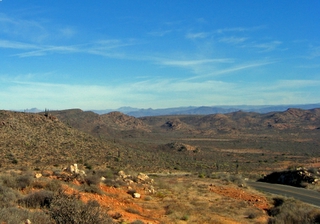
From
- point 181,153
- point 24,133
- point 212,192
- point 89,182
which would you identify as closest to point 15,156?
Answer: point 24,133

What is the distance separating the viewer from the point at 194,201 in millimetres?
20266

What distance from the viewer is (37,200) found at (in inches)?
492

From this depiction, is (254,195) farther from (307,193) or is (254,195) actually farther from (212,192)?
(307,193)

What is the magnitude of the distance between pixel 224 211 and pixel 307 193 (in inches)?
452

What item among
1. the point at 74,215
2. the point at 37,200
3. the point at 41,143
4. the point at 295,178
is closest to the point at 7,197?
the point at 37,200

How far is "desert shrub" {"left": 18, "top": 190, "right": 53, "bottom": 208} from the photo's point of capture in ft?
40.0

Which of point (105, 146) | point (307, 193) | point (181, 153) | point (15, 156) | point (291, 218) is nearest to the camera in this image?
point (291, 218)

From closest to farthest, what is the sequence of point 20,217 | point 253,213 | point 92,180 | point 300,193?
point 20,217 < point 253,213 < point 92,180 < point 300,193

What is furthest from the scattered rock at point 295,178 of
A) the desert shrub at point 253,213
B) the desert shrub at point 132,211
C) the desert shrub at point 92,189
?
the desert shrub at point 92,189

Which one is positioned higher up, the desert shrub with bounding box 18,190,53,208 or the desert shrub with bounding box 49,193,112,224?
the desert shrub with bounding box 49,193,112,224

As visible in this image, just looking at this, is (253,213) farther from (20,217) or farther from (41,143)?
(41,143)

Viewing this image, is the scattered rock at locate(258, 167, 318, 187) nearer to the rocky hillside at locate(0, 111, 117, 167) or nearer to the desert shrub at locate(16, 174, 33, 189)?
the rocky hillside at locate(0, 111, 117, 167)

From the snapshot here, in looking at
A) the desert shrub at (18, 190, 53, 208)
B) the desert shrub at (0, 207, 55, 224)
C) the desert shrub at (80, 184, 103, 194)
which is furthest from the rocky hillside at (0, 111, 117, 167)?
the desert shrub at (0, 207, 55, 224)

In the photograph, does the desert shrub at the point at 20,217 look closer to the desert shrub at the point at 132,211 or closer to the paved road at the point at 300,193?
the desert shrub at the point at 132,211
